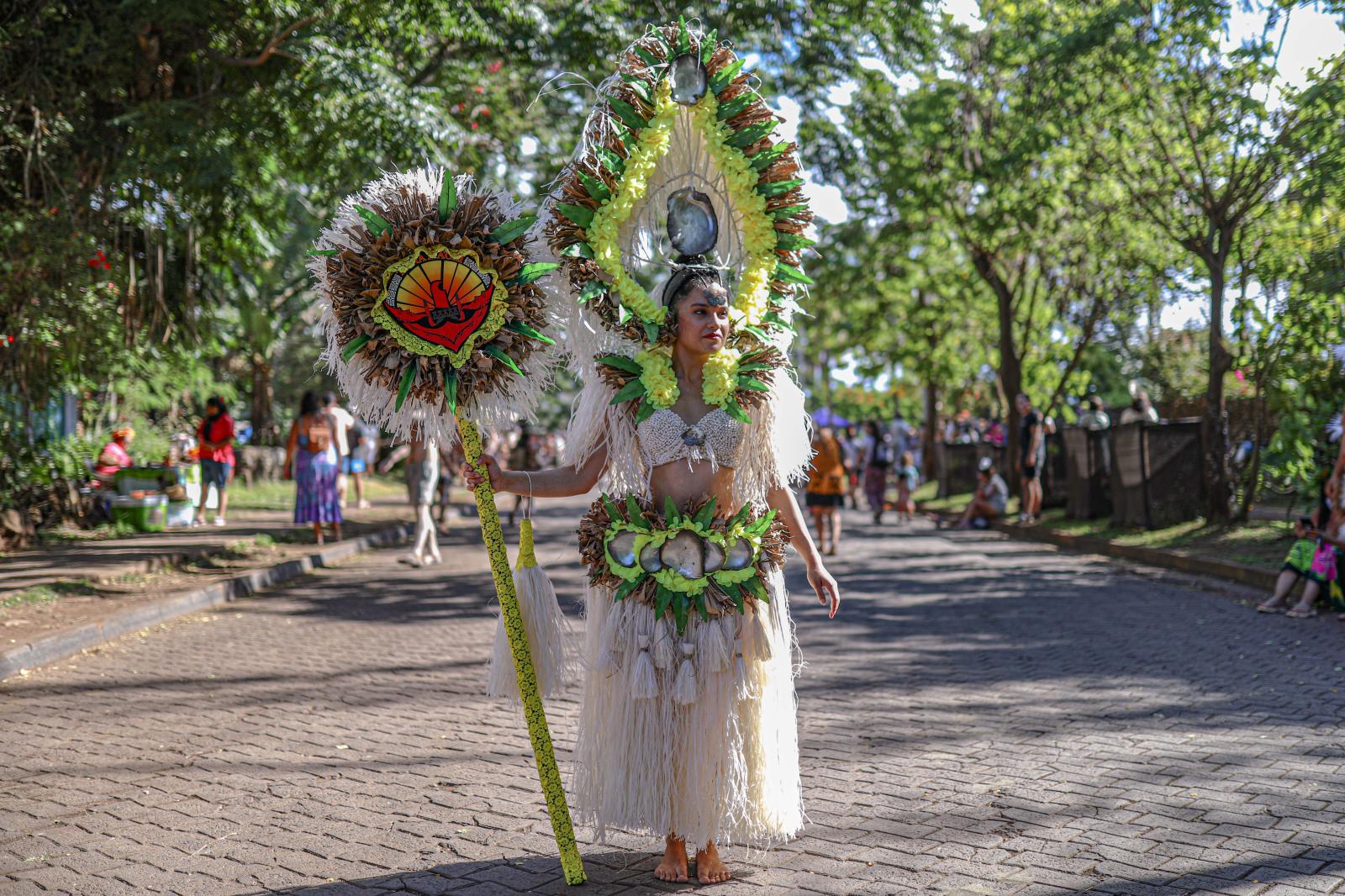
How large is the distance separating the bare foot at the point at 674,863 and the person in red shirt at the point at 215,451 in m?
14.9

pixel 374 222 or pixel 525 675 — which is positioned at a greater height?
pixel 374 222

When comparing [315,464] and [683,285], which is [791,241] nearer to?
[683,285]

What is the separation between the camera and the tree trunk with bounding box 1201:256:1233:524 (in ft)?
51.9

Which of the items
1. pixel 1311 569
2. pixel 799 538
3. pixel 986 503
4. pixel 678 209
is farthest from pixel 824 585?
pixel 986 503

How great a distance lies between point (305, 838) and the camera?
4.60 metres

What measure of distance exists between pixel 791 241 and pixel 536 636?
1.69 meters

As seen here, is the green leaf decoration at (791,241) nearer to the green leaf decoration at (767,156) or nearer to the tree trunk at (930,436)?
the green leaf decoration at (767,156)

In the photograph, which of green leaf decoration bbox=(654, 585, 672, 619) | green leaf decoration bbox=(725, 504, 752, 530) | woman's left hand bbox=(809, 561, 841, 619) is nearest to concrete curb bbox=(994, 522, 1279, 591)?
woman's left hand bbox=(809, 561, 841, 619)

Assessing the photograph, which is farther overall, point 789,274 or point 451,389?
point 789,274

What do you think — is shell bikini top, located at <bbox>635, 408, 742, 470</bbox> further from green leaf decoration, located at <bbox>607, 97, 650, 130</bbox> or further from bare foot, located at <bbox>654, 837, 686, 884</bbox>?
bare foot, located at <bbox>654, 837, 686, 884</bbox>

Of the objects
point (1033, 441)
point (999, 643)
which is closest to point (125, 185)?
point (999, 643)

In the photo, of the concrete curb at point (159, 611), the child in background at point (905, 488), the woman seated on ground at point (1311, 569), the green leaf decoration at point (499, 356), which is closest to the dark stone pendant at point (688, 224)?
the green leaf decoration at point (499, 356)

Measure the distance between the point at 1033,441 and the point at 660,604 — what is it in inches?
674

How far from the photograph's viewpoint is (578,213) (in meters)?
4.24
